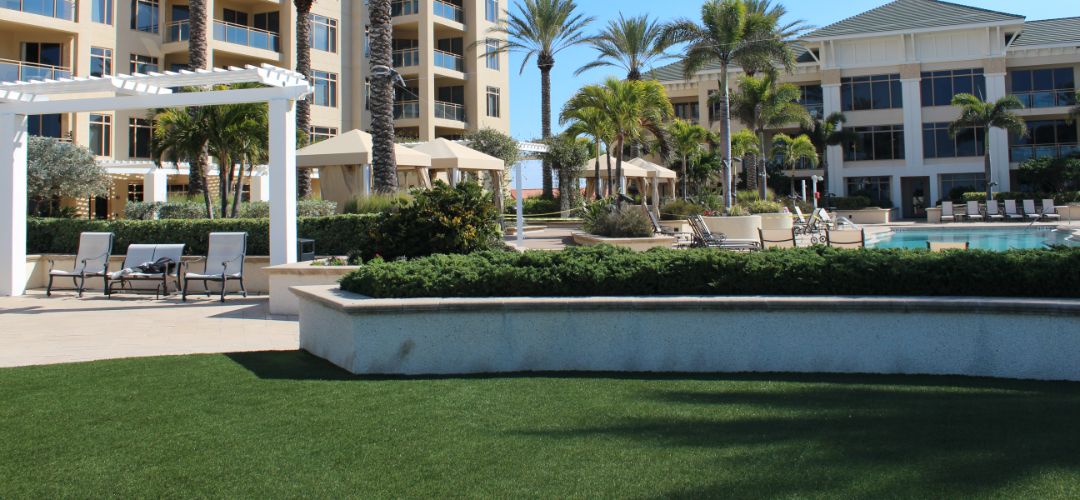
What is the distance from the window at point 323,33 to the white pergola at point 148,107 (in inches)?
897

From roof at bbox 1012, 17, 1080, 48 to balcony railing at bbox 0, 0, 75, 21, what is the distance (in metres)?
48.7

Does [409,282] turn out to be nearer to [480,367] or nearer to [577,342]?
[480,367]

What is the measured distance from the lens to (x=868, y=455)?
4363 mm

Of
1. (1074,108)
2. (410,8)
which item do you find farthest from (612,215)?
(1074,108)

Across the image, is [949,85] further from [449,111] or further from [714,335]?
[714,335]

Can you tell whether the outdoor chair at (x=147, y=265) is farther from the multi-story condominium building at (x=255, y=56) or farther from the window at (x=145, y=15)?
the window at (x=145, y=15)

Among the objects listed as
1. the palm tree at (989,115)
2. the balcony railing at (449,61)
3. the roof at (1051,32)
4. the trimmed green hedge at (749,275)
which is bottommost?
the trimmed green hedge at (749,275)

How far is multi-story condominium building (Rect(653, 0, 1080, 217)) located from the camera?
4697cm

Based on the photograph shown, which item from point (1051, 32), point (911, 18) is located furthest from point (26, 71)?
point (1051, 32)

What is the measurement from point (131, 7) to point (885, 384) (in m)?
34.0

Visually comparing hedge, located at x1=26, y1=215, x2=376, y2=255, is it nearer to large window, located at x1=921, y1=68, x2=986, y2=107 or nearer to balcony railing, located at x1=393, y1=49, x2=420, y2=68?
balcony railing, located at x1=393, y1=49, x2=420, y2=68

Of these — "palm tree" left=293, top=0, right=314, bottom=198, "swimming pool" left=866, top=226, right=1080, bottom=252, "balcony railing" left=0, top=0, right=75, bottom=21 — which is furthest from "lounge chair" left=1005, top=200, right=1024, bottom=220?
"balcony railing" left=0, top=0, right=75, bottom=21

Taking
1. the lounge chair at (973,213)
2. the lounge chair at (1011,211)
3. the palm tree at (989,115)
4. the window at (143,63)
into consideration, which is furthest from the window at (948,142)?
the window at (143,63)

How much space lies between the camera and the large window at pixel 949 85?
47469 mm
